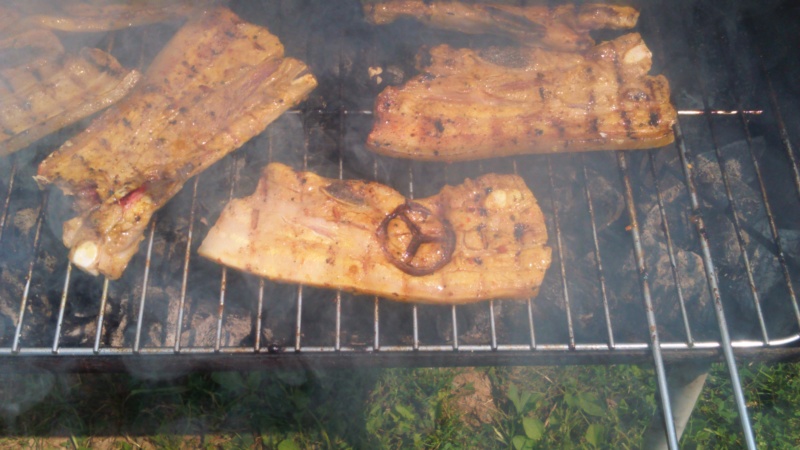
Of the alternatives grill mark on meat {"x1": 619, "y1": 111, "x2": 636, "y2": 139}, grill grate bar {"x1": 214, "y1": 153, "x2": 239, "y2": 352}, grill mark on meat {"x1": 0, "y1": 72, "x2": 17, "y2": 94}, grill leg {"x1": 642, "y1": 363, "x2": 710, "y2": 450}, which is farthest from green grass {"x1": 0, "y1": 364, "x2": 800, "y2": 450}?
grill mark on meat {"x1": 0, "y1": 72, "x2": 17, "y2": 94}

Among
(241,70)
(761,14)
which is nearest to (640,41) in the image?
(761,14)

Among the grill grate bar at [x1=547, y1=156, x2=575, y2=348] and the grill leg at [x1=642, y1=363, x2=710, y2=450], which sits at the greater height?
the grill grate bar at [x1=547, y1=156, x2=575, y2=348]

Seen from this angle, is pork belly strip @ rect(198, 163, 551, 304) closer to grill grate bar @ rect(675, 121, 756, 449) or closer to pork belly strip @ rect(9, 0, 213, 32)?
grill grate bar @ rect(675, 121, 756, 449)

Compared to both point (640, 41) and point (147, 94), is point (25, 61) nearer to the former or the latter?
point (147, 94)

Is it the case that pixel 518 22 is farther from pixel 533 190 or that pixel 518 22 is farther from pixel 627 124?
pixel 533 190

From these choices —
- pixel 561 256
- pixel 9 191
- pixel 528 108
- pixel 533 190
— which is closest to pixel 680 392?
pixel 561 256
